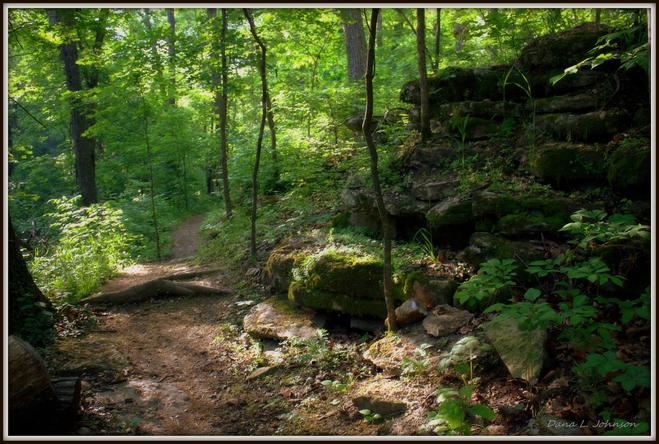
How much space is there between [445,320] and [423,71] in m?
4.02

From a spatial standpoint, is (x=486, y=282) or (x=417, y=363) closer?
(x=486, y=282)

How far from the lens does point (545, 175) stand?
550 centimetres

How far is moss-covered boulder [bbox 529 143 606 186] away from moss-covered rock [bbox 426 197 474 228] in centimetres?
96

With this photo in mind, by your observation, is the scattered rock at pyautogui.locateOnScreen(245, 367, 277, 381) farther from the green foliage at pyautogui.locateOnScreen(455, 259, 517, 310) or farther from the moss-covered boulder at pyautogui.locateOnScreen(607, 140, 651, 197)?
the moss-covered boulder at pyautogui.locateOnScreen(607, 140, 651, 197)

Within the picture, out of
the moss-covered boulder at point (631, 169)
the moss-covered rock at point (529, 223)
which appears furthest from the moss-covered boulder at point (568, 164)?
the moss-covered rock at point (529, 223)

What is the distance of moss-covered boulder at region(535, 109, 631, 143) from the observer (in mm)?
5488

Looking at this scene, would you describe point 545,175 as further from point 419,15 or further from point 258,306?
point 258,306

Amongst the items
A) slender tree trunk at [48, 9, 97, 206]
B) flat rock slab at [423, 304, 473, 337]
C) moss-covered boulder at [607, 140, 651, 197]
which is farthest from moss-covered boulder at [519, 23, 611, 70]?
slender tree trunk at [48, 9, 97, 206]

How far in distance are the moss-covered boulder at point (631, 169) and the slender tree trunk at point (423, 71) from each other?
2.91m

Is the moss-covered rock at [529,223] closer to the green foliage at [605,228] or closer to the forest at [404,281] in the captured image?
the forest at [404,281]

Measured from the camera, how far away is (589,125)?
5605 millimetres

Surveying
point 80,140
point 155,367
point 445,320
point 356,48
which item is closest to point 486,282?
point 445,320

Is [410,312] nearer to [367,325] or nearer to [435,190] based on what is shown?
[367,325]

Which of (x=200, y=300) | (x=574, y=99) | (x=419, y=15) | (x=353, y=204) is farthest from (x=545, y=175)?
(x=200, y=300)
